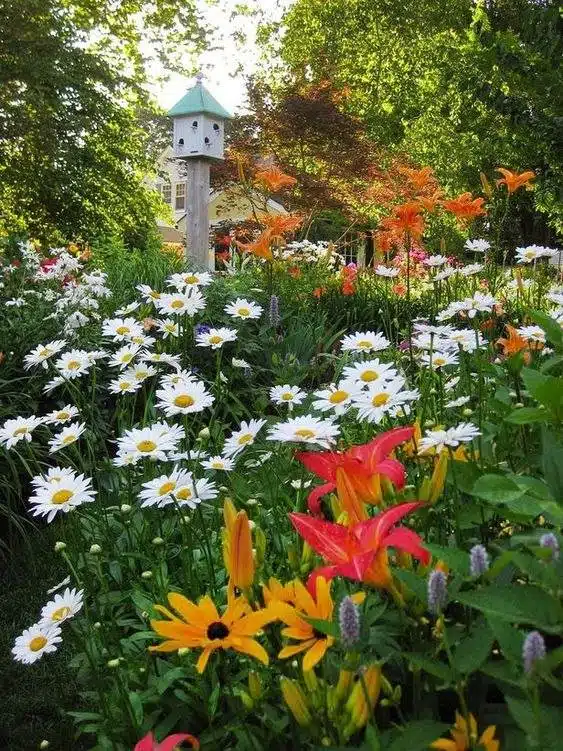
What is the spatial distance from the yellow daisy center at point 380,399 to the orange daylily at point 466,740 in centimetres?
70

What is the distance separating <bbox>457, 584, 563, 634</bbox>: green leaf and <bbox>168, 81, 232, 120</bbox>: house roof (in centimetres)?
766

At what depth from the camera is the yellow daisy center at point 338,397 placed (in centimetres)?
156

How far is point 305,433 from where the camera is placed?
1358 millimetres

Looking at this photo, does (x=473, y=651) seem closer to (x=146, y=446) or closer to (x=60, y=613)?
(x=60, y=613)

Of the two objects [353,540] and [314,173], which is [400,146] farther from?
[353,540]

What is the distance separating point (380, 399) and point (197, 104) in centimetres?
703

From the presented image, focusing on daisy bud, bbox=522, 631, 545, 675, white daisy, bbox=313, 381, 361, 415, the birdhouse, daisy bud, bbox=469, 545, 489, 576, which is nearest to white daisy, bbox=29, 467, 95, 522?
white daisy, bbox=313, 381, 361, 415

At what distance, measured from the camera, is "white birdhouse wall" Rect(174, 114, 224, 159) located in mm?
7914

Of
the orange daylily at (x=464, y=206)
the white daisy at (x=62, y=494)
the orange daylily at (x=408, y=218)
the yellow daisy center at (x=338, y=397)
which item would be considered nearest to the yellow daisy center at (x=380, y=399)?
the yellow daisy center at (x=338, y=397)

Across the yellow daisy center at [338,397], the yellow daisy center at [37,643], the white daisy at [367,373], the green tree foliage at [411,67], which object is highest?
the green tree foliage at [411,67]

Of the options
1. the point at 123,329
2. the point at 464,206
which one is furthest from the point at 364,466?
the point at 464,206

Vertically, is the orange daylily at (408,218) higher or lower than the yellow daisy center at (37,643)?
higher

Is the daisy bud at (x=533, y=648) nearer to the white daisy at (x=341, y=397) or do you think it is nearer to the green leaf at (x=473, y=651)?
the green leaf at (x=473, y=651)

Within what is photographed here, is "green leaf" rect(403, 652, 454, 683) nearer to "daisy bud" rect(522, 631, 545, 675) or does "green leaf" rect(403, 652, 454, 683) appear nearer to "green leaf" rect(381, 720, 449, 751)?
"green leaf" rect(381, 720, 449, 751)
